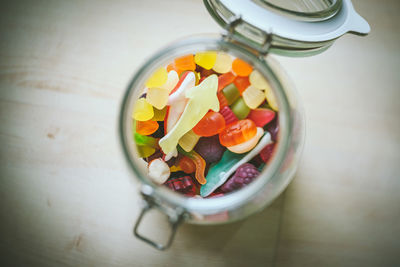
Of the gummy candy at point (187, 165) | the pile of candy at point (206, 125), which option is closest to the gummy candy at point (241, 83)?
the pile of candy at point (206, 125)

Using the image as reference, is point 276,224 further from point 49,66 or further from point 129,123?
point 49,66

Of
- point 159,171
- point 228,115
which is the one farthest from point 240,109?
point 159,171

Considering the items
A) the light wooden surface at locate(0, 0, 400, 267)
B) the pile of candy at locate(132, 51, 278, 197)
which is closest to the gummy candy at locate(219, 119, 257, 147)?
the pile of candy at locate(132, 51, 278, 197)

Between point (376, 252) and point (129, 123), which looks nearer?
point (129, 123)

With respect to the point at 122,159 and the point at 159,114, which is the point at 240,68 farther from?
the point at 122,159

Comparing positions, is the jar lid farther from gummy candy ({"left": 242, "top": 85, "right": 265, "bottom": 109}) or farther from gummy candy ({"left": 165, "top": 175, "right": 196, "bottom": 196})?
gummy candy ({"left": 165, "top": 175, "right": 196, "bottom": 196})

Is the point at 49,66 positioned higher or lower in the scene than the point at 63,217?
higher

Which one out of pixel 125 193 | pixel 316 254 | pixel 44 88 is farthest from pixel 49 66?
pixel 316 254

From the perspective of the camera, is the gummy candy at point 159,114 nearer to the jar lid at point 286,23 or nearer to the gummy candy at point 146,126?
the gummy candy at point 146,126
